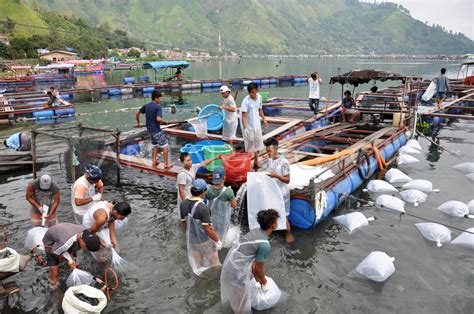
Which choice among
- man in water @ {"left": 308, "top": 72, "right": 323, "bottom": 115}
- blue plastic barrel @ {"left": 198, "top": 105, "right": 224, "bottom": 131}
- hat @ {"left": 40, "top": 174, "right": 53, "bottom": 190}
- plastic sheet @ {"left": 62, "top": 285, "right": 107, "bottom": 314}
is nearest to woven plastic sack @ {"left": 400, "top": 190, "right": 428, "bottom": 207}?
blue plastic barrel @ {"left": 198, "top": 105, "right": 224, "bottom": 131}

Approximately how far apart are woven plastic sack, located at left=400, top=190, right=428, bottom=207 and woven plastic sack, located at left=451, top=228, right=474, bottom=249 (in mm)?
2017

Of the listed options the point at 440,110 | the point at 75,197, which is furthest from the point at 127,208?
the point at 440,110

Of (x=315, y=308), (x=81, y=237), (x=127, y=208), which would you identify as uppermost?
(x=127, y=208)

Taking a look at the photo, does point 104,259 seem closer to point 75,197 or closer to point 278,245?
point 75,197

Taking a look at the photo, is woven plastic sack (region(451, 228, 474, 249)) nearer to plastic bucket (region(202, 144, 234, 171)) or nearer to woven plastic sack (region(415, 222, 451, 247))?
woven plastic sack (region(415, 222, 451, 247))

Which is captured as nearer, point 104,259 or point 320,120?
point 104,259

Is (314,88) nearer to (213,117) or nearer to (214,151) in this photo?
(213,117)

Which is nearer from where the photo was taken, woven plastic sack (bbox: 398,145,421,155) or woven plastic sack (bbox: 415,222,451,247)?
woven plastic sack (bbox: 415,222,451,247)

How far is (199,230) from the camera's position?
6.10 metres

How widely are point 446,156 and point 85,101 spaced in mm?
28817

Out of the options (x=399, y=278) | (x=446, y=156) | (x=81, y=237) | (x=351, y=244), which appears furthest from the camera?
(x=446, y=156)

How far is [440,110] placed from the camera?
21.3 metres

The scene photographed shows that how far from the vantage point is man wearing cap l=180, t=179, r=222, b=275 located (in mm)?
5980

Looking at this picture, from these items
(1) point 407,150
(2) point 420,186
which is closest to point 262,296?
(2) point 420,186
